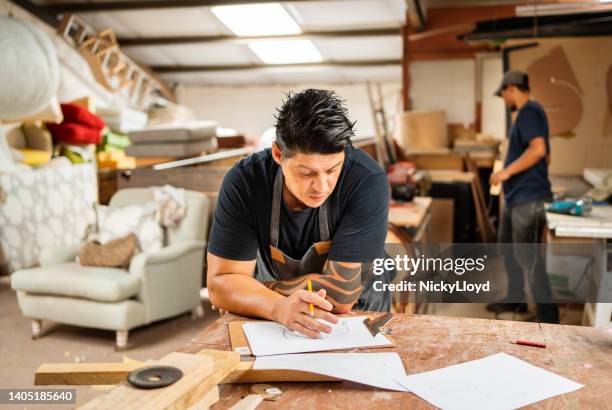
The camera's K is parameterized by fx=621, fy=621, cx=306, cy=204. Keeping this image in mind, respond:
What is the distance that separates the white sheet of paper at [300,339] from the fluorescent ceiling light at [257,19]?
20.7 feet

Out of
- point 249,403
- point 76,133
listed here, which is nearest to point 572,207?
point 249,403

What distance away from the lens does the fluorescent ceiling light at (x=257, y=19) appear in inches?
290

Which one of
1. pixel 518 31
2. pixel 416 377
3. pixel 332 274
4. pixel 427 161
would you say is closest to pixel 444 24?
pixel 427 161

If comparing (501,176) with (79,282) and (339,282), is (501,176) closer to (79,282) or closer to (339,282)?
(339,282)

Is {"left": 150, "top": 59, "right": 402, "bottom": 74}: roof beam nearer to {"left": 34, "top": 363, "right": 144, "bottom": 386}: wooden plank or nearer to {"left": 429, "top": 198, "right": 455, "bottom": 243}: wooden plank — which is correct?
{"left": 429, "top": 198, "right": 455, "bottom": 243}: wooden plank

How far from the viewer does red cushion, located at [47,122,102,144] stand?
476 centimetres

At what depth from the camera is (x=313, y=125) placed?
1437mm

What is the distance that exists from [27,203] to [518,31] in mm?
2757

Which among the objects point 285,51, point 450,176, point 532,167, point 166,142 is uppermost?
point 285,51

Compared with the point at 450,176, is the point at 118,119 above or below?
above

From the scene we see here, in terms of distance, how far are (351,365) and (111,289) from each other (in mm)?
2441

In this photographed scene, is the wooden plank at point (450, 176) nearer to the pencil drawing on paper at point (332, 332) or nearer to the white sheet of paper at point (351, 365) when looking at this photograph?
the pencil drawing on paper at point (332, 332)

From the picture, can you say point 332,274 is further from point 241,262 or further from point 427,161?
point 427,161

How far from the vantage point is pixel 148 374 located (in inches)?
35.2
